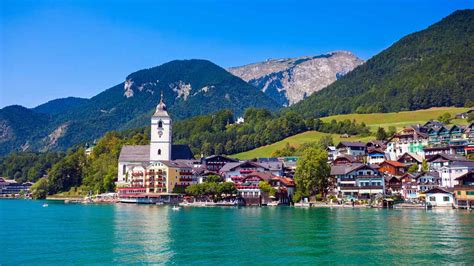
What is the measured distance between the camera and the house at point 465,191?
75.9 meters

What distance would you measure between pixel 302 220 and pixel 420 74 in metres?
152

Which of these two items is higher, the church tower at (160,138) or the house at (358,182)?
the church tower at (160,138)

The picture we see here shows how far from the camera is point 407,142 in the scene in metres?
112

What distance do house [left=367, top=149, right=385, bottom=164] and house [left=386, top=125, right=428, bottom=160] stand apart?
13.3 feet

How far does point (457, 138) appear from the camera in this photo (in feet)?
351

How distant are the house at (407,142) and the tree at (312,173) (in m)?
24.9

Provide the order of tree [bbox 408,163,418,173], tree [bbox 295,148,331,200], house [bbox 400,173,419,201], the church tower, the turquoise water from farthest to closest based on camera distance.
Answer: the church tower
tree [bbox 408,163,418,173]
tree [bbox 295,148,331,200]
house [bbox 400,173,419,201]
the turquoise water

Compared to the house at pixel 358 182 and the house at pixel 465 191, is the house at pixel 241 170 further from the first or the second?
the house at pixel 465 191

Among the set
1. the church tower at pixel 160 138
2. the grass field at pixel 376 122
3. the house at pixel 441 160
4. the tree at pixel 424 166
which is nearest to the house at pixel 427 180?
the house at pixel 441 160

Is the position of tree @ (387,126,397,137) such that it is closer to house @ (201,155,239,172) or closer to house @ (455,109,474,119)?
house @ (455,109,474,119)

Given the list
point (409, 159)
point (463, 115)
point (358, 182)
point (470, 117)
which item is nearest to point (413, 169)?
point (409, 159)

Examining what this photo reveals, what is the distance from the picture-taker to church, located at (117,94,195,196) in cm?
11012

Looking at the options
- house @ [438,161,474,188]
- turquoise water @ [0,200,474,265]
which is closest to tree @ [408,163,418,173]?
house @ [438,161,474,188]

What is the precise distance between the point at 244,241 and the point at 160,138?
82.2m
